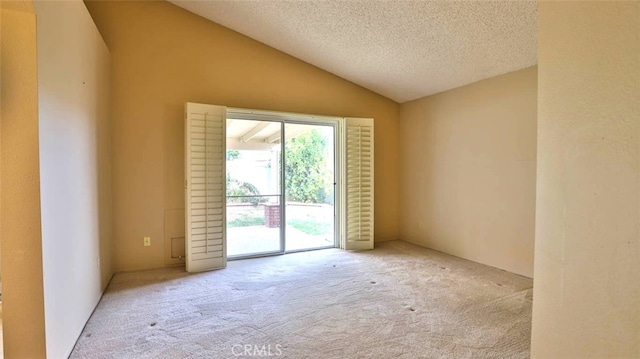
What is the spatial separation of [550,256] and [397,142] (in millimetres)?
4276

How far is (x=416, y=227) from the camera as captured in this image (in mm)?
4773

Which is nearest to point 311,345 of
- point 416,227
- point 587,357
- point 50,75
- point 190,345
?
point 190,345

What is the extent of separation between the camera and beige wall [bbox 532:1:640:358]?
2.36 feet

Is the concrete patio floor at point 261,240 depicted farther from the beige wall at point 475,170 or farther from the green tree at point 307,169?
the beige wall at point 475,170

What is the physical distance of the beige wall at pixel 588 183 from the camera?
72 cm

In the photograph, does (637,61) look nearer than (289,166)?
Yes

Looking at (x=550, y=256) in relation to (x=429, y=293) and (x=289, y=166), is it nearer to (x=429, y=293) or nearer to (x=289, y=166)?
(x=429, y=293)

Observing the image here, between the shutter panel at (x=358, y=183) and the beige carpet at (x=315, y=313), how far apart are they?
2.58 ft

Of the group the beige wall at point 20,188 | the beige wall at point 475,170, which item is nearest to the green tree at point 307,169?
the beige wall at point 475,170

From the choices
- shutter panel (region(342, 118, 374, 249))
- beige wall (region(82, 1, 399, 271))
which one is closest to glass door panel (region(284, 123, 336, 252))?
shutter panel (region(342, 118, 374, 249))
